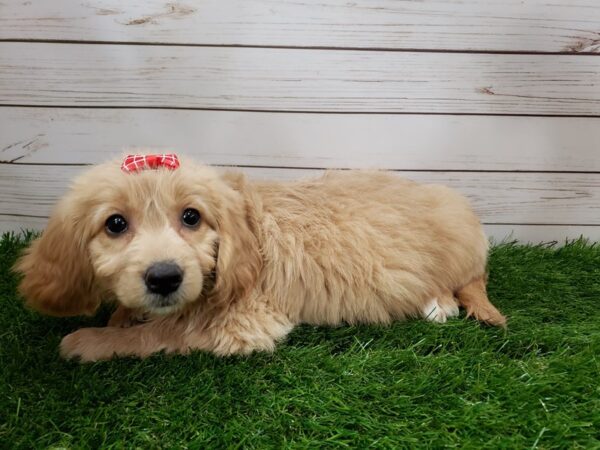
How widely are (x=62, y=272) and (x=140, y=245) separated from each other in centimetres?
29

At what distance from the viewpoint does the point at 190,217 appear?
56.1 inches

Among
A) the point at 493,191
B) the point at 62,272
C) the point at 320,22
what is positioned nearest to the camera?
the point at 62,272

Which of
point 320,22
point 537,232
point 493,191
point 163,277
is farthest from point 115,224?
point 537,232

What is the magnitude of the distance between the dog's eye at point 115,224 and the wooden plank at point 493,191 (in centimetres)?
86

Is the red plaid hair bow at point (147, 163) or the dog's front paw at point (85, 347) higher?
the red plaid hair bow at point (147, 163)

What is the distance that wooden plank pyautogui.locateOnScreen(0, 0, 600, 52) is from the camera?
6.17 ft

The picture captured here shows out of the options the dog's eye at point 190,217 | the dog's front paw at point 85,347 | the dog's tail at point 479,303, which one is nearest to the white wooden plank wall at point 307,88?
the dog's tail at point 479,303

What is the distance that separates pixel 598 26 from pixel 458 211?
1044 mm

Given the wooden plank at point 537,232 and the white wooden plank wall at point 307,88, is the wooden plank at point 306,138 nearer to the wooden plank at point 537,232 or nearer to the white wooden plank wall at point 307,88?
the white wooden plank wall at point 307,88

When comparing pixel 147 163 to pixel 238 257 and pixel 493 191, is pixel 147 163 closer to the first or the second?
pixel 238 257

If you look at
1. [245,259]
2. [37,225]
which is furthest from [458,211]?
[37,225]

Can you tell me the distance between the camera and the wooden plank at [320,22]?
74.0 inches

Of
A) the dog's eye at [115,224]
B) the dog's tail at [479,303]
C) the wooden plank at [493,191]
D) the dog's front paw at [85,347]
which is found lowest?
the dog's tail at [479,303]

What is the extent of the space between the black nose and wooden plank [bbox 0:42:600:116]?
37.9 inches
